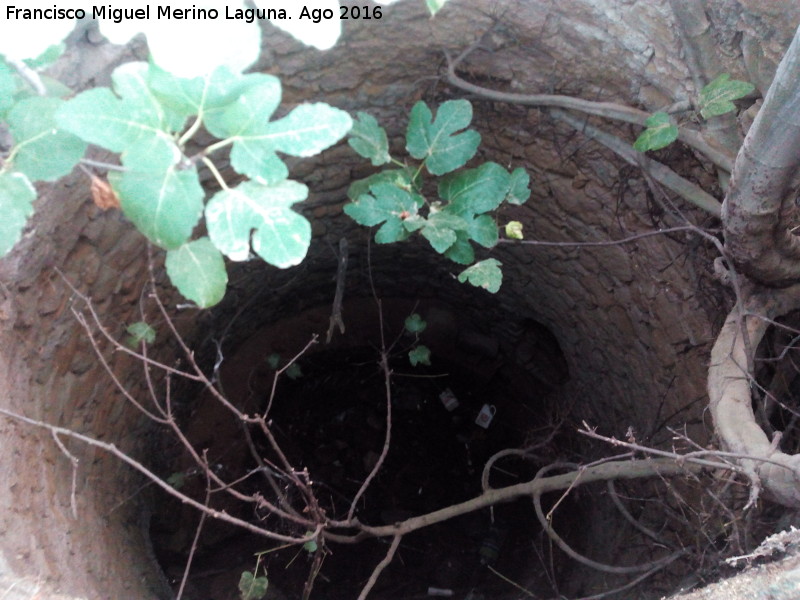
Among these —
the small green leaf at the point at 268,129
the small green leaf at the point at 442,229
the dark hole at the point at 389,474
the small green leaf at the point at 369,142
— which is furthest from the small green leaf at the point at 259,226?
the dark hole at the point at 389,474

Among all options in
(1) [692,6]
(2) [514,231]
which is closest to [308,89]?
(2) [514,231]

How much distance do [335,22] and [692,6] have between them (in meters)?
1.17

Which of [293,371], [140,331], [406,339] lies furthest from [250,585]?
[406,339]

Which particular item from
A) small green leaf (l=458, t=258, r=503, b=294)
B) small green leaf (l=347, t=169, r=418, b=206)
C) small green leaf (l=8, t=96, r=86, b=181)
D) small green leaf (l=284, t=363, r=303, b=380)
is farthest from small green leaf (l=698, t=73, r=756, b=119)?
small green leaf (l=284, t=363, r=303, b=380)

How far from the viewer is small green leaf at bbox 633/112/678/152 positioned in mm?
1737

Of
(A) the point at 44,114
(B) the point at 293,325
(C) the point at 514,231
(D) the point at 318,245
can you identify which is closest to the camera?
(A) the point at 44,114

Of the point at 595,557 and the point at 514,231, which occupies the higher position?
the point at 514,231

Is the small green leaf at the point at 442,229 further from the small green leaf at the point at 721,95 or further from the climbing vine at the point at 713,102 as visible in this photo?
the small green leaf at the point at 721,95

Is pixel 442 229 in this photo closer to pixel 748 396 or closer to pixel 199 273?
pixel 199 273

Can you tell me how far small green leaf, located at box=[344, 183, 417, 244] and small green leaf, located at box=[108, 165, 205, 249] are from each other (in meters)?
0.77

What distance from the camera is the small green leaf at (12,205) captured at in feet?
3.59

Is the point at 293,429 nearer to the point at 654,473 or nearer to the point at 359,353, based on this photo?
the point at 359,353

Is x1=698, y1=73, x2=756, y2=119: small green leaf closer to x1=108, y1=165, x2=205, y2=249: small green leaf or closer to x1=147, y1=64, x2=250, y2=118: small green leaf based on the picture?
x1=147, y1=64, x2=250, y2=118: small green leaf

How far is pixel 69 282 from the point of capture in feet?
6.67
